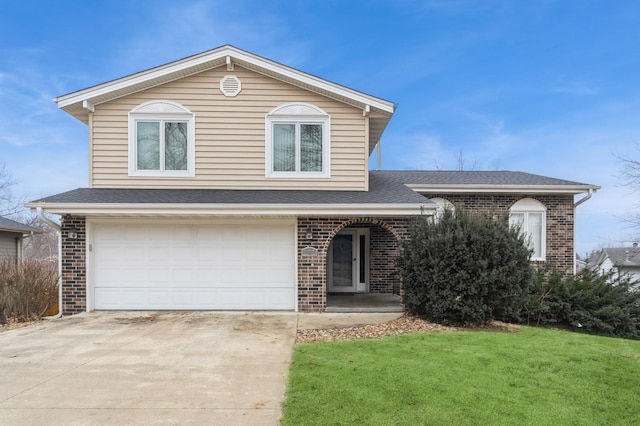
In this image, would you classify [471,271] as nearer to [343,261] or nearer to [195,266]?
[343,261]

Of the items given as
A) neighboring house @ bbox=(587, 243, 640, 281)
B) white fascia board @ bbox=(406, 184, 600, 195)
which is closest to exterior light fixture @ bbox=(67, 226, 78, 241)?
white fascia board @ bbox=(406, 184, 600, 195)

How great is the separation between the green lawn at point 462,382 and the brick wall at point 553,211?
5.99 metres

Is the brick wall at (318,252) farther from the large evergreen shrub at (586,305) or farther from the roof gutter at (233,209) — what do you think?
the large evergreen shrub at (586,305)

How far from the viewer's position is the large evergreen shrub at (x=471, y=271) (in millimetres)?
7762

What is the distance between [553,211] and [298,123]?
337 inches

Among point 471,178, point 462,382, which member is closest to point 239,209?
point 462,382

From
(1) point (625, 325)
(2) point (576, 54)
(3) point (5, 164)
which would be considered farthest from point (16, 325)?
(2) point (576, 54)

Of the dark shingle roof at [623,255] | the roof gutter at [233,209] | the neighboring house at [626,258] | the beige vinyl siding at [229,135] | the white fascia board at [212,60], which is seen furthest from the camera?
the dark shingle roof at [623,255]

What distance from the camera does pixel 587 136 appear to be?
67.1ft

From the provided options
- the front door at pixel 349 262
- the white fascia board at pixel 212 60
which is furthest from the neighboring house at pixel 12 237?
the front door at pixel 349 262

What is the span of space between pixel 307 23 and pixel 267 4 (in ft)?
13.0

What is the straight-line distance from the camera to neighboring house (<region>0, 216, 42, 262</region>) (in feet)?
49.9

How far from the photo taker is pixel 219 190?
33.3 feet

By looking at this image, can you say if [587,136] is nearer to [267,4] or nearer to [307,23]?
[307,23]
